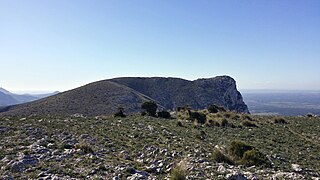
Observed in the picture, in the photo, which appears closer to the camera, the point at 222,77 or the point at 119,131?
the point at 119,131

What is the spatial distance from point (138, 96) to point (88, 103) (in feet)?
60.2

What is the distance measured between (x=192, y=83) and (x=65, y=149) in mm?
103748

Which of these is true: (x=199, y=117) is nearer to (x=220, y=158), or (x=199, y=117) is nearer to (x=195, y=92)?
(x=220, y=158)

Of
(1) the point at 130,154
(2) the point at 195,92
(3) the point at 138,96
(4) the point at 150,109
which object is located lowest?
(1) the point at 130,154

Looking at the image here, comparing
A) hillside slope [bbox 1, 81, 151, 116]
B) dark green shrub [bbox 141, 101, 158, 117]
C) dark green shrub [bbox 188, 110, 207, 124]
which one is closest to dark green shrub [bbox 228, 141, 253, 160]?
dark green shrub [bbox 188, 110, 207, 124]

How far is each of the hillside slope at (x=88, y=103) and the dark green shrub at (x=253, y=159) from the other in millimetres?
46800

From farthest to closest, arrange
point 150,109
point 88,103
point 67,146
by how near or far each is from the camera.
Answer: point 88,103 → point 150,109 → point 67,146

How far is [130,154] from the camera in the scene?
1579cm

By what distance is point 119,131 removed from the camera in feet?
75.5

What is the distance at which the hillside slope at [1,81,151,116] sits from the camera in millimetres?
63141

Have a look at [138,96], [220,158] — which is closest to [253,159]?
[220,158]

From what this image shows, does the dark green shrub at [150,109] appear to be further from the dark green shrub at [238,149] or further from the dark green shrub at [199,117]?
the dark green shrub at [238,149]

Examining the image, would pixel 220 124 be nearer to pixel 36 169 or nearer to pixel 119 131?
pixel 119 131

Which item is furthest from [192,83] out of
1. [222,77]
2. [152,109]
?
[152,109]
